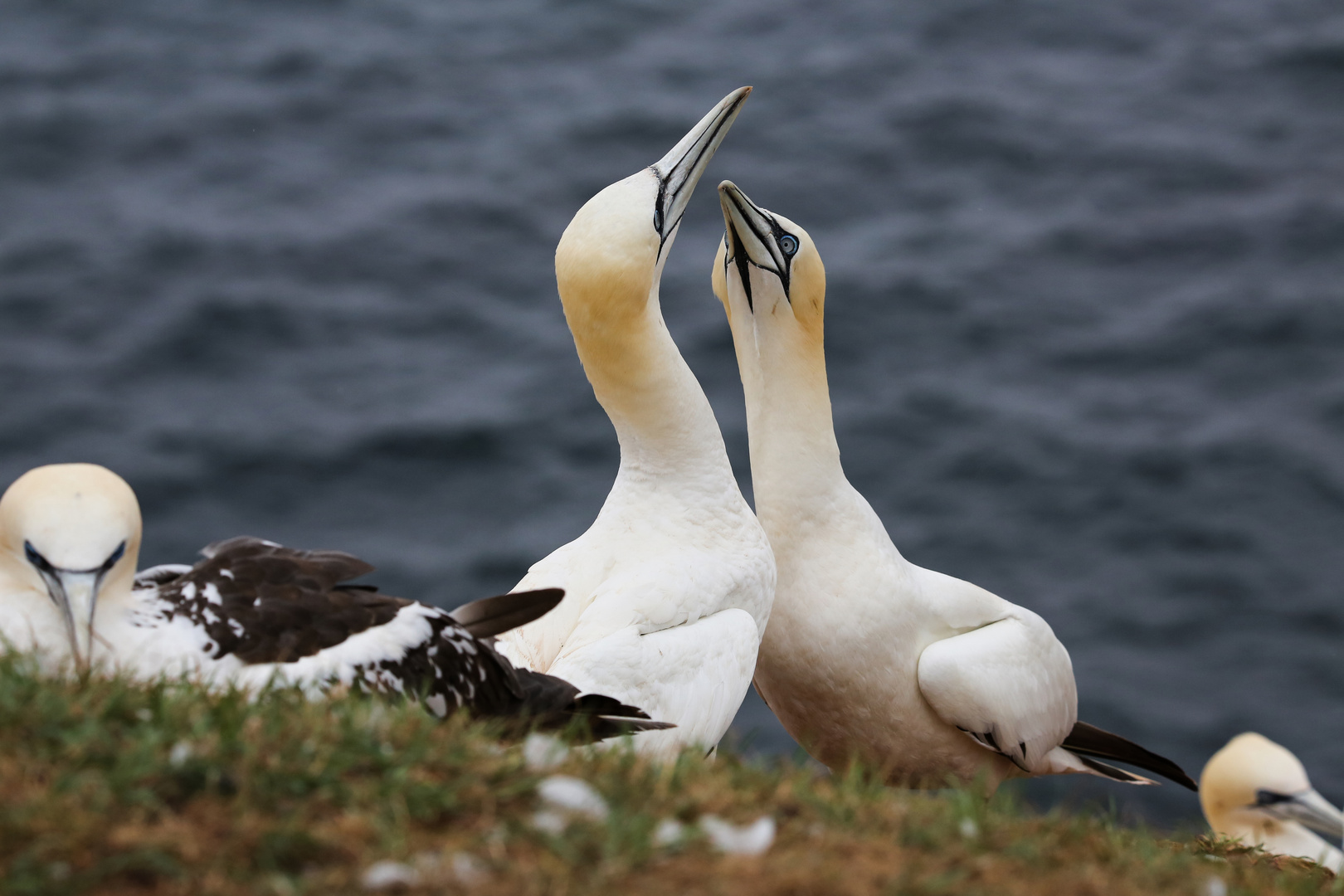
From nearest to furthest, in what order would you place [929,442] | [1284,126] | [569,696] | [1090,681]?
[569,696]
[1090,681]
[929,442]
[1284,126]

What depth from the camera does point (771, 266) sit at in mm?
5938

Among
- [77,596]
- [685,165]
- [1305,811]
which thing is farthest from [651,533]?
[1305,811]

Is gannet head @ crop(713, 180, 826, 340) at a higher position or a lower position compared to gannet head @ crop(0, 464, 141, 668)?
higher

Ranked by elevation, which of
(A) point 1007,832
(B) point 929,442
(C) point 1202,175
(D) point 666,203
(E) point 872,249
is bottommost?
(A) point 1007,832

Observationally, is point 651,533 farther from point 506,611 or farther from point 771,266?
point 771,266

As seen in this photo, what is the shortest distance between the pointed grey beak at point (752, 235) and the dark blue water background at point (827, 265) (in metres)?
6.85

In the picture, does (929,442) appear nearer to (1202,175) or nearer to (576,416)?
(576,416)

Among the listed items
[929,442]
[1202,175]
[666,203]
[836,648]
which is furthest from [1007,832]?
[1202,175]

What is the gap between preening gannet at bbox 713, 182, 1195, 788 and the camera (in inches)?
232

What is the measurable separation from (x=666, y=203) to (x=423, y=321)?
10.5 m

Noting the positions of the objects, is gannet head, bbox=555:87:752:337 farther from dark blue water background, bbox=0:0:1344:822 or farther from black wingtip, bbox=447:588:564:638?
dark blue water background, bbox=0:0:1344:822

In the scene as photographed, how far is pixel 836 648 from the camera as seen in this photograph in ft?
19.2

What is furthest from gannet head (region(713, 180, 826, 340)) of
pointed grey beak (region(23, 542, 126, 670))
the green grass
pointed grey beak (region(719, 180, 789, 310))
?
pointed grey beak (region(23, 542, 126, 670))

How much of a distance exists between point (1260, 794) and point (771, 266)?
484cm
